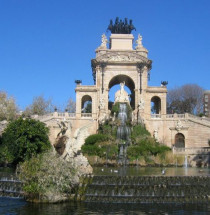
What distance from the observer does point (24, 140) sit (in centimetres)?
3225

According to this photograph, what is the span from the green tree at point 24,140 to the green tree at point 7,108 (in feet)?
58.7

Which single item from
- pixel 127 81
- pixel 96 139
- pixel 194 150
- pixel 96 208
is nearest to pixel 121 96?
pixel 127 81

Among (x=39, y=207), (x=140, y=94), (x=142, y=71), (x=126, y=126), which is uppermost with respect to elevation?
(x=142, y=71)

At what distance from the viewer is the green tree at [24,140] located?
32.3 m

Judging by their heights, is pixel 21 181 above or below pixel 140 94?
below

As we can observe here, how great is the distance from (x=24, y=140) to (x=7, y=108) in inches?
835

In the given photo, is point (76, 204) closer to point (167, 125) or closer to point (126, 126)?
point (126, 126)

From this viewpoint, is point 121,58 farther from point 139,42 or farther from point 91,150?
point 91,150

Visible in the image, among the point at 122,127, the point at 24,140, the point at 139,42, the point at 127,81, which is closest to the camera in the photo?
the point at 24,140

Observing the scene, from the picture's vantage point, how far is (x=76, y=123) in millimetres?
51875

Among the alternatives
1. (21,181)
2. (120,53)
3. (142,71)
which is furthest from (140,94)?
(21,181)

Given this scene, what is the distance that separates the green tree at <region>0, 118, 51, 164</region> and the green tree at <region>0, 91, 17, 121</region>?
17.9m

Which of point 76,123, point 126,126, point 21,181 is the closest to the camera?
point 21,181

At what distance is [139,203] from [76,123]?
34.2 metres
